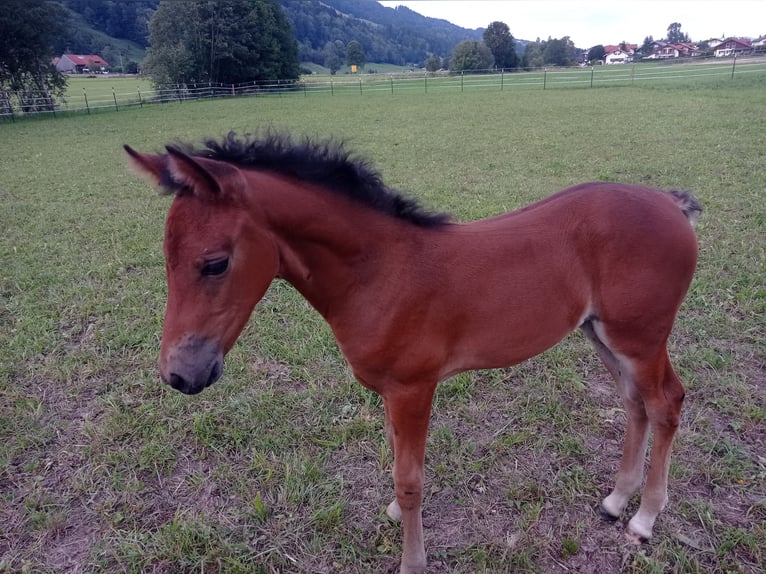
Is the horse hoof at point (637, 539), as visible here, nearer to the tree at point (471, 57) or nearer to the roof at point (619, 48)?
the tree at point (471, 57)

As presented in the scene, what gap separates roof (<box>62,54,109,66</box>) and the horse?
110 metres

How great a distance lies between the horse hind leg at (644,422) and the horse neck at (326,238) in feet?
3.58

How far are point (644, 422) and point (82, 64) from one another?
113358 mm

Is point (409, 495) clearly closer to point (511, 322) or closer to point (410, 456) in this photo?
point (410, 456)

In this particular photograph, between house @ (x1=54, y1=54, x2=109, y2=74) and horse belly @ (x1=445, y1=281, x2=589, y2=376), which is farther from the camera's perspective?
house @ (x1=54, y1=54, x2=109, y2=74)

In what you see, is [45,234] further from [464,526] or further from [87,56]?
[87,56]

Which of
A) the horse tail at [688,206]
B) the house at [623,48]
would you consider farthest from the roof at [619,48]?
the horse tail at [688,206]

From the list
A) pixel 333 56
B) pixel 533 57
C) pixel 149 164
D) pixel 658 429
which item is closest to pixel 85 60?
pixel 333 56

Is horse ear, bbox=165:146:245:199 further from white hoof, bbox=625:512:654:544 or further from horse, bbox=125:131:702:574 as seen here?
white hoof, bbox=625:512:654:544

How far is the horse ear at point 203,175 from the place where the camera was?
1.46 m

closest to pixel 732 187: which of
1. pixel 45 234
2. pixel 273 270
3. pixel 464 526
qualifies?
pixel 464 526

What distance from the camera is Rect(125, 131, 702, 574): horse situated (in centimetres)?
163

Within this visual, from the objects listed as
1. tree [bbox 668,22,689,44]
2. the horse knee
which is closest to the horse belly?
the horse knee

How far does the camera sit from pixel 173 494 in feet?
9.02
